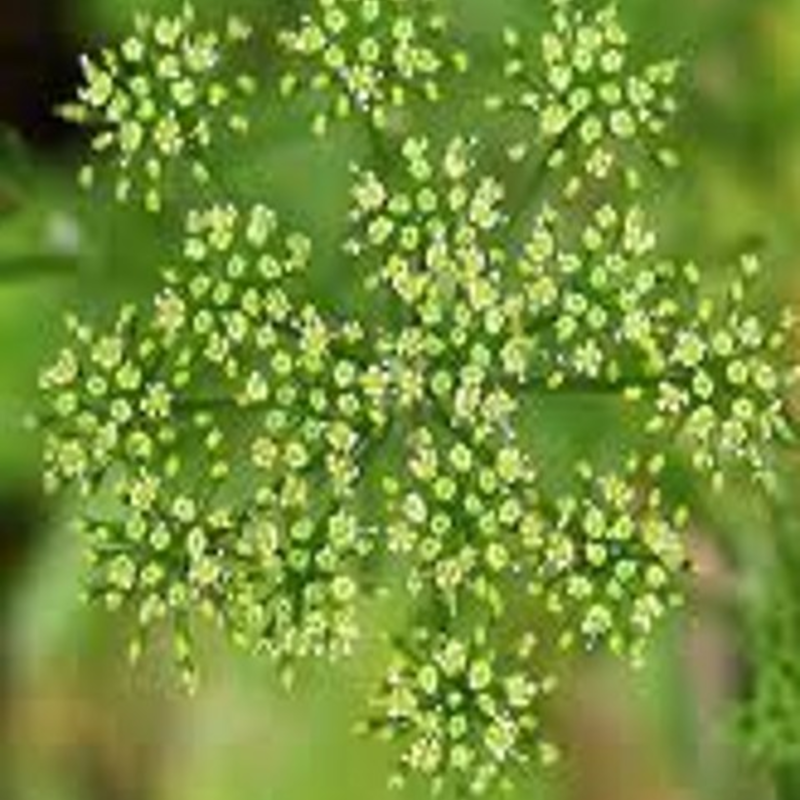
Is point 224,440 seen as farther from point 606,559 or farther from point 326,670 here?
point 326,670

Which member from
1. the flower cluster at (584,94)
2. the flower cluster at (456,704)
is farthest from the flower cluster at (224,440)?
the flower cluster at (584,94)

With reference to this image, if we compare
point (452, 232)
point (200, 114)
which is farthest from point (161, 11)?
point (452, 232)

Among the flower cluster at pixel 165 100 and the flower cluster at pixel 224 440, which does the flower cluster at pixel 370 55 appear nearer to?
the flower cluster at pixel 165 100

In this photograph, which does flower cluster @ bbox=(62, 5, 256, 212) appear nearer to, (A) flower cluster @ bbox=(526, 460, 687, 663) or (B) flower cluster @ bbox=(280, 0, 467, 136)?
(B) flower cluster @ bbox=(280, 0, 467, 136)

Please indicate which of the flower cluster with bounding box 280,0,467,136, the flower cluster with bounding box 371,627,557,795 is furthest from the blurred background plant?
the flower cluster with bounding box 371,627,557,795

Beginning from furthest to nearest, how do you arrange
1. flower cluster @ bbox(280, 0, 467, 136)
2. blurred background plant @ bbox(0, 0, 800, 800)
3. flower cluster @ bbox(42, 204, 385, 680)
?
1. blurred background plant @ bbox(0, 0, 800, 800)
2. flower cluster @ bbox(280, 0, 467, 136)
3. flower cluster @ bbox(42, 204, 385, 680)

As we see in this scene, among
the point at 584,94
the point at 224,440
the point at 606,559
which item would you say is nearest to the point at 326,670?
the point at 224,440
